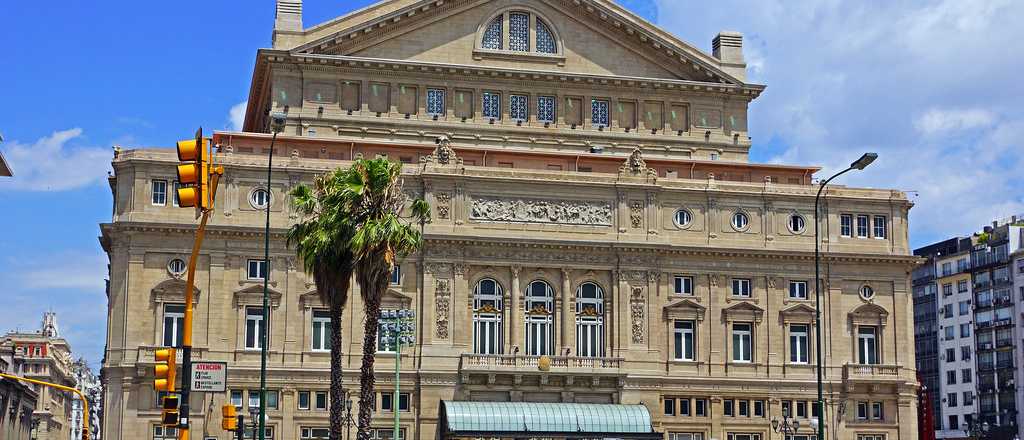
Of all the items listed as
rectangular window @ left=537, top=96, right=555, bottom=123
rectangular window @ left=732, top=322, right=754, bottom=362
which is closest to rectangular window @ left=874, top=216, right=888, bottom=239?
rectangular window @ left=732, top=322, right=754, bottom=362

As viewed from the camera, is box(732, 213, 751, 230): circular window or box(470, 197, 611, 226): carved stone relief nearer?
box(470, 197, 611, 226): carved stone relief

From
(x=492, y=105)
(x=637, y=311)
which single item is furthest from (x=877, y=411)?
(x=492, y=105)

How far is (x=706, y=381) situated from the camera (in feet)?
288

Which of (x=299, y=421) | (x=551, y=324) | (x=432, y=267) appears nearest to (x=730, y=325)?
(x=551, y=324)

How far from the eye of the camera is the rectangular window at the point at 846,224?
91.0m

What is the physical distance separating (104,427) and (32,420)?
282 ft

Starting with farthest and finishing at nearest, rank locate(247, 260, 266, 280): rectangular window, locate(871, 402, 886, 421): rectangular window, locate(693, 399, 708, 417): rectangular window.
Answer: locate(871, 402, 886, 421): rectangular window, locate(693, 399, 708, 417): rectangular window, locate(247, 260, 266, 280): rectangular window

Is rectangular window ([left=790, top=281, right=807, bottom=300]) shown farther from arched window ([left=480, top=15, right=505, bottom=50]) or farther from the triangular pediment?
arched window ([left=480, top=15, right=505, bottom=50])

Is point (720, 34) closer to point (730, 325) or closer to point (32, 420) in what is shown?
point (730, 325)

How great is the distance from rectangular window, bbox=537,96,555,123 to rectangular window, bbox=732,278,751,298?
1555 centimetres

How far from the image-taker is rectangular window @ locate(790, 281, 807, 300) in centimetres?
9019

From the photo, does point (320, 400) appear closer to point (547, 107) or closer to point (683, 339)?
point (683, 339)

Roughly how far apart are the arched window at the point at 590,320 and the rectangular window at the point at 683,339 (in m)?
4.60

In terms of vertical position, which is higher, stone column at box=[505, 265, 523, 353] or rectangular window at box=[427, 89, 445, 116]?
rectangular window at box=[427, 89, 445, 116]
